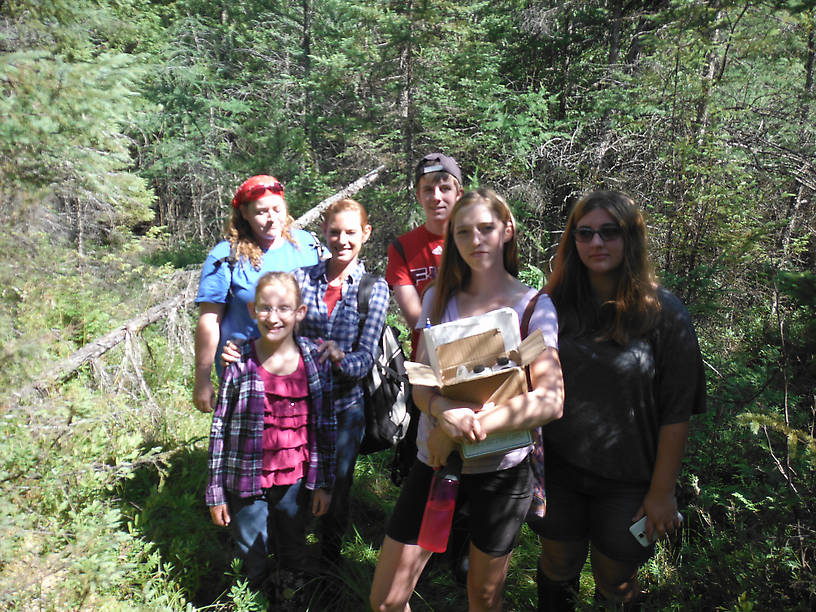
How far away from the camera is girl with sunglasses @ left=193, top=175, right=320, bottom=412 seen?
2.97m

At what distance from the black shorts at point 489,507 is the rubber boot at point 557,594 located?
1.30 feet

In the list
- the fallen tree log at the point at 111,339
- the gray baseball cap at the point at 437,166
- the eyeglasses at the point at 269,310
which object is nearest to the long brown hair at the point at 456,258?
the eyeglasses at the point at 269,310

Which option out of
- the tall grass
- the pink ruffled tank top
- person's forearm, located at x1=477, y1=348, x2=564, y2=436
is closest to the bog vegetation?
the tall grass

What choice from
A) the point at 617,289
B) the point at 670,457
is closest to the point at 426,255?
the point at 617,289

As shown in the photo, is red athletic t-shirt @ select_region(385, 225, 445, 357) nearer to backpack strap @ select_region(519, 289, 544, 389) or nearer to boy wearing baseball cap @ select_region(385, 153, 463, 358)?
boy wearing baseball cap @ select_region(385, 153, 463, 358)

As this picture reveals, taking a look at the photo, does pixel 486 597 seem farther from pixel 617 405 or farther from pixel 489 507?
pixel 617 405

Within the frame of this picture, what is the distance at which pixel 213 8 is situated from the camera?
15.4 metres

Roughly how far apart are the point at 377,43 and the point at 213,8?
31.0 ft

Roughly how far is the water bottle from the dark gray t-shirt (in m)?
0.58

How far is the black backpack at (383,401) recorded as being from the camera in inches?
124

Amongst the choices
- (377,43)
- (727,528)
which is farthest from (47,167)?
(377,43)

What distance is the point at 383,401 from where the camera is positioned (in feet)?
10.4

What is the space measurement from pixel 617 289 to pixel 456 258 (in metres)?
0.70

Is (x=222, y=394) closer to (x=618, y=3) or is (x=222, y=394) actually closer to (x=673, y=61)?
(x=673, y=61)
